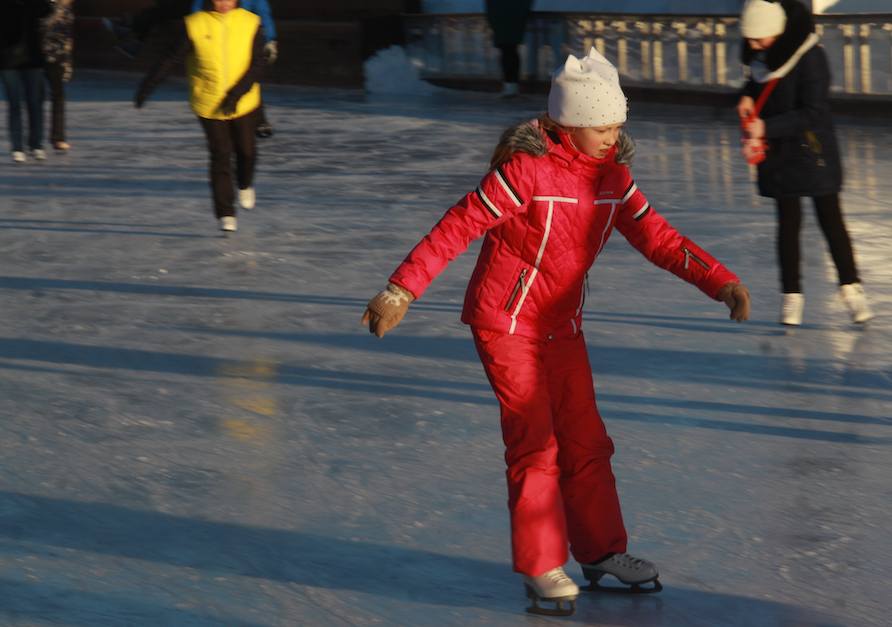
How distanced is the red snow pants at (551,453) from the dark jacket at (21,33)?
770 centimetres

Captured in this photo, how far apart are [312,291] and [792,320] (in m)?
2.39

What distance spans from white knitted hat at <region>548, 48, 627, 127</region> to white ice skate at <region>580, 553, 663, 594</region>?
1.04 metres

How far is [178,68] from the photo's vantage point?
2011cm

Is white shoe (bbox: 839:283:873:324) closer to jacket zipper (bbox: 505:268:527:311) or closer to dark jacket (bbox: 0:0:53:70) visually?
jacket zipper (bbox: 505:268:527:311)

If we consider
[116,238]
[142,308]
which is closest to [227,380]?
[142,308]

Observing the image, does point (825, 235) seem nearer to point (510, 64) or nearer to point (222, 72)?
point (222, 72)

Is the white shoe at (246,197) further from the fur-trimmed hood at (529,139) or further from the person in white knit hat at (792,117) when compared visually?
the fur-trimmed hood at (529,139)

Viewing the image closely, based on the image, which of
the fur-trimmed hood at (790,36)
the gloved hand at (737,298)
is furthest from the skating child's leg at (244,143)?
the gloved hand at (737,298)

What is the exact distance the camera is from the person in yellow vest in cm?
678

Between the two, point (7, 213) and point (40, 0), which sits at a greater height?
point (40, 0)

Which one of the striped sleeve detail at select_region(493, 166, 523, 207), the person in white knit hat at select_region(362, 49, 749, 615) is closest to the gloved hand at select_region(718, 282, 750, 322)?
the person in white knit hat at select_region(362, 49, 749, 615)

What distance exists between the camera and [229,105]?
22.4 ft

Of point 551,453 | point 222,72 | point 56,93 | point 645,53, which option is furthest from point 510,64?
point 551,453

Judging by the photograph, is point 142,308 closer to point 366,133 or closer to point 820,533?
point 820,533
